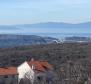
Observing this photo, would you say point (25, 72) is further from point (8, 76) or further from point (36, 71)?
point (8, 76)

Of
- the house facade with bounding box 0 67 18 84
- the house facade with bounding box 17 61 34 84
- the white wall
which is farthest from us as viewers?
the house facade with bounding box 0 67 18 84

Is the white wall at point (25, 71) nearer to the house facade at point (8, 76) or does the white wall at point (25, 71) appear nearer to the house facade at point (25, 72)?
the house facade at point (25, 72)

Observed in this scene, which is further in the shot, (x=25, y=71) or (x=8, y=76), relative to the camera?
(x=25, y=71)

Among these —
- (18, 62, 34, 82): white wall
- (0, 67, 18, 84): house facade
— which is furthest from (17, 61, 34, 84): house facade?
(0, 67, 18, 84): house facade

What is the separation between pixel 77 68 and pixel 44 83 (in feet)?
25.3

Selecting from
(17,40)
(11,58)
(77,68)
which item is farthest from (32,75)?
(17,40)

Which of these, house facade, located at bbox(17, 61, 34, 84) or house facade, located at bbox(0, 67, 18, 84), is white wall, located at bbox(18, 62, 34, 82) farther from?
house facade, located at bbox(0, 67, 18, 84)

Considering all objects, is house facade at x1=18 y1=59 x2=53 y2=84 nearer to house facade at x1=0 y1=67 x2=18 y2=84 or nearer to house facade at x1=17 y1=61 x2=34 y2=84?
house facade at x1=17 y1=61 x2=34 y2=84

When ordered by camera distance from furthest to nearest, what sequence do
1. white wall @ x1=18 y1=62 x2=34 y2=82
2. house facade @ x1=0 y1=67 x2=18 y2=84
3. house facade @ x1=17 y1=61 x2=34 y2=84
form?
house facade @ x1=0 y1=67 x2=18 y2=84 < white wall @ x1=18 y1=62 x2=34 y2=82 < house facade @ x1=17 y1=61 x2=34 y2=84

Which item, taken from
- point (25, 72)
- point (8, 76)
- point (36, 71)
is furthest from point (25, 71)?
point (8, 76)

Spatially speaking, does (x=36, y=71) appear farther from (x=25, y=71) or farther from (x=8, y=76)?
(x=8, y=76)

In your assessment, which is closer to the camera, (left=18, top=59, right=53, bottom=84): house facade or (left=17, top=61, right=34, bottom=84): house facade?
(left=17, top=61, right=34, bottom=84): house facade

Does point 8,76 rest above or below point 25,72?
below

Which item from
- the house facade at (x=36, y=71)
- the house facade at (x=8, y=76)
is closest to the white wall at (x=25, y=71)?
the house facade at (x=36, y=71)
